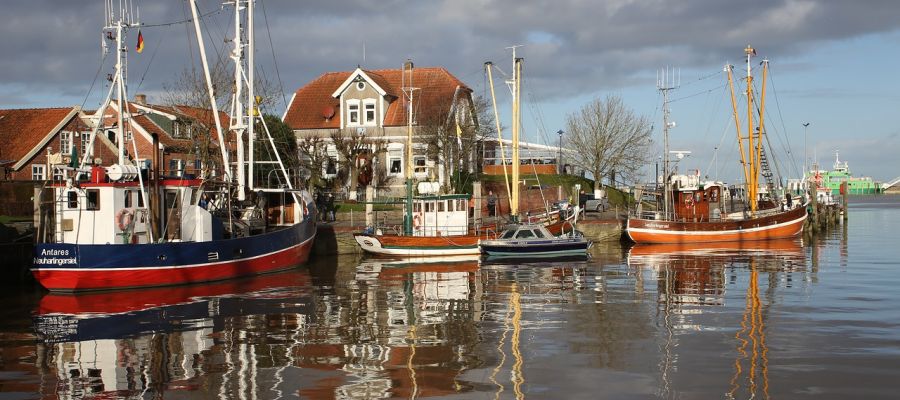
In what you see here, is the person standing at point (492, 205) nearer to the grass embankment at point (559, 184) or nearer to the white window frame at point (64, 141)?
the grass embankment at point (559, 184)

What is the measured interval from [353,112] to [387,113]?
2569 millimetres

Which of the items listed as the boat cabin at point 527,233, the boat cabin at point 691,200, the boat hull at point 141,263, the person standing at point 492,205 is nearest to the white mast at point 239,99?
the boat hull at point 141,263

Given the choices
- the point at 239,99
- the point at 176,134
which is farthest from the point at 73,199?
the point at 176,134

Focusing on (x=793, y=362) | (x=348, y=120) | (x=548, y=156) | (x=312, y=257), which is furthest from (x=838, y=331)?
(x=548, y=156)

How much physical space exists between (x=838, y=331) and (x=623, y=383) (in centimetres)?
800

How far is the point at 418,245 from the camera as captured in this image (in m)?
44.0

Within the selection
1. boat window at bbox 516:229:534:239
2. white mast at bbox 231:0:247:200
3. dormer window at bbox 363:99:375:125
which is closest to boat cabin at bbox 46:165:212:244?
white mast at bbox 231:0:247:200

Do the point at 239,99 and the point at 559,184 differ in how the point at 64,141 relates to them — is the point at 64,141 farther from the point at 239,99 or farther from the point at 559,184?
the point at 559,184

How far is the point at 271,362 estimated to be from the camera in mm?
17266

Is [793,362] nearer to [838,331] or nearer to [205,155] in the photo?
[838,331]

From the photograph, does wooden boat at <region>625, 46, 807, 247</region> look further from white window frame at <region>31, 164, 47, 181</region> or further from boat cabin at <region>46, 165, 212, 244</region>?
white window frame at <region>31, 164, 47, 181</region>

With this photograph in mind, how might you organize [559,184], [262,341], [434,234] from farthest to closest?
[559,184]
[434,234]
[262,341]

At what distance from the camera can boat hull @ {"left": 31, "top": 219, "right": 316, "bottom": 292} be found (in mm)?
29688

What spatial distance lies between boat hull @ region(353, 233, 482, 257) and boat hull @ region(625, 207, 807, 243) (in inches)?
542
